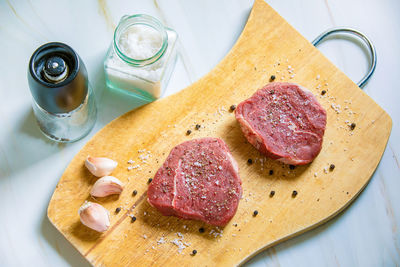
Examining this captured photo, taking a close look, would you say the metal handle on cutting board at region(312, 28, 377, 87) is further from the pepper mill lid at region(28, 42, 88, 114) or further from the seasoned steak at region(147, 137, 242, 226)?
the pepper mill lid at region(28, 42, 88, 114)

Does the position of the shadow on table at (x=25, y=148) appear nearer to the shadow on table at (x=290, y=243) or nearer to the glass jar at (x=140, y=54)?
the glass jar at (x=140, y=54)

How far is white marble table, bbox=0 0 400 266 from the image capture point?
205 centimetres

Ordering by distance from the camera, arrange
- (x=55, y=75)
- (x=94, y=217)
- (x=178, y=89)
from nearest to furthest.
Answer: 1. (x=55, y=75)
2. (x=94, y=217)
3. (x=178, y=89)

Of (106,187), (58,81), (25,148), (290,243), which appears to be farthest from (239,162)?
(25,148)

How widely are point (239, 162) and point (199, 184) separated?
234 millimetres

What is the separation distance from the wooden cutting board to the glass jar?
0.16 metres

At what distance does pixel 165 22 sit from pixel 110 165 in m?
0.81

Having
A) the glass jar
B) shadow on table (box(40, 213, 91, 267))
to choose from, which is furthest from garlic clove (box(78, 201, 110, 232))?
the glass jar

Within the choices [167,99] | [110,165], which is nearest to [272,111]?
[167,99]

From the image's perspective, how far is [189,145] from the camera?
2.02 m

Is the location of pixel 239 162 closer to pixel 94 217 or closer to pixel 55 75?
pixel 94 217

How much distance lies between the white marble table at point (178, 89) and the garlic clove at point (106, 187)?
242 millimetres

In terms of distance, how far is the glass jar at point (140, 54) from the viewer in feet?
6.29

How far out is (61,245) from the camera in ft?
6.65
